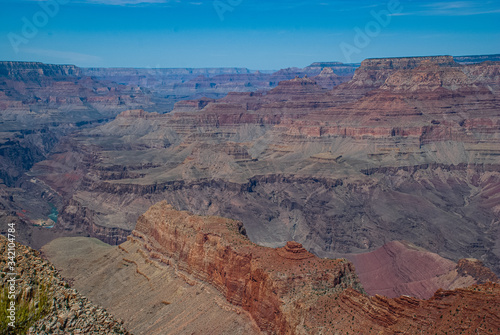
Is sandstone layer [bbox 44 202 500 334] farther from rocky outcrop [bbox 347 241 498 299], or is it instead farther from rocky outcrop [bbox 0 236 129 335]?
rocky outcrop [bbox 347 241 498 299]

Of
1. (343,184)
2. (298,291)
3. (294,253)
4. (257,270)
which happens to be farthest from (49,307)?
(343,184)

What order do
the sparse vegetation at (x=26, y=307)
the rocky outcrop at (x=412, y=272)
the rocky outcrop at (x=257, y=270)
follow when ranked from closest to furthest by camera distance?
the sparse vegetation at (x=26, y=307) → the rocky outcrop at (x=257, y=270) → the rocky outcrop at (x=412, y=272)

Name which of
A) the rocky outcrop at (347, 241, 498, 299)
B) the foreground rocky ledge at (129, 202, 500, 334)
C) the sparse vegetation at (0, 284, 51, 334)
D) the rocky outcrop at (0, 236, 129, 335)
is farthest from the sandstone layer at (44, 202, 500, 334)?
the rocky outcrop at (347, 241, 498, 299)

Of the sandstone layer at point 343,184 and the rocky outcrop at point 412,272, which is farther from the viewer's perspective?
the sandstone layer at point 343,184

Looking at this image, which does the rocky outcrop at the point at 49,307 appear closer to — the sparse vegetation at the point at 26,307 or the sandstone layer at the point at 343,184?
the sparse vegetation at the point at 26,307

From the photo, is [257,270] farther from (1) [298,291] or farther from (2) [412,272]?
(2) [412,272]

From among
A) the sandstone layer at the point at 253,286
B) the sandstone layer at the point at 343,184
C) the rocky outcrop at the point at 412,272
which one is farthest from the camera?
the sandstone layer at the point at 343,184

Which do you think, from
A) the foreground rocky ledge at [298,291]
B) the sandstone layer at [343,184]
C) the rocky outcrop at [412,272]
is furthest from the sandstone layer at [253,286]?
the sandstone layer at [343,184]

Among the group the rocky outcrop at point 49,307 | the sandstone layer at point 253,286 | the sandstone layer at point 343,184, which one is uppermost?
the rocky outcrop at point 49,307

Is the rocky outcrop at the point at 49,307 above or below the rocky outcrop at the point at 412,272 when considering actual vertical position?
above
